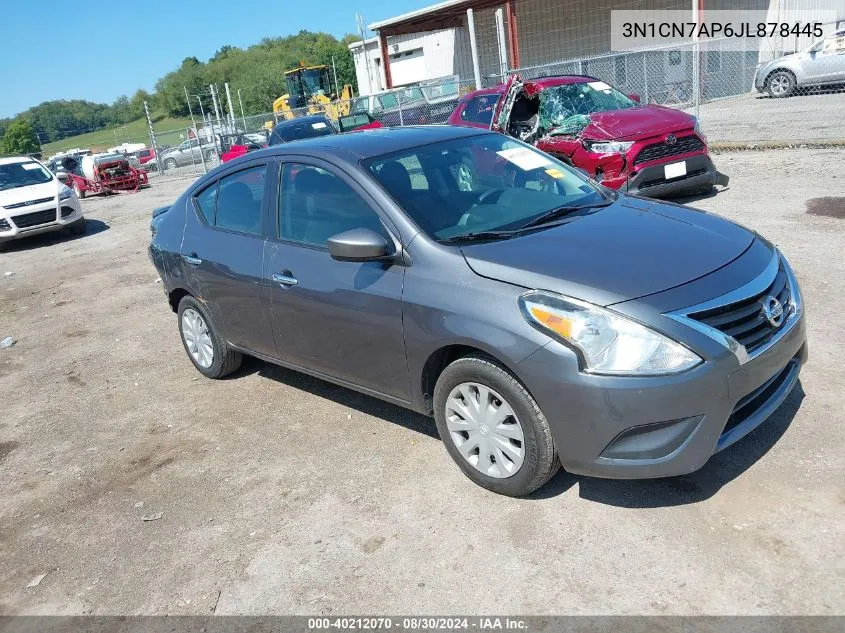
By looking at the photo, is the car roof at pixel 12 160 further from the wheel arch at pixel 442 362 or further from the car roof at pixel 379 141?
the wheel arch at pixel 442 362

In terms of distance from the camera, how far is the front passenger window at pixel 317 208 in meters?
4.02

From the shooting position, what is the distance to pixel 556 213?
4035 millimetres

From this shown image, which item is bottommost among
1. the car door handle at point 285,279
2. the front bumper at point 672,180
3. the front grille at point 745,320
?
the front bumper at point 672,180

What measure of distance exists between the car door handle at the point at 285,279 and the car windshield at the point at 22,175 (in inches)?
478

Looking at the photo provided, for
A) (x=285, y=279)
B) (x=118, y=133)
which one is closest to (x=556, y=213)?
(x=285, y=279)

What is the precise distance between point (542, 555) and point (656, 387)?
88 cm

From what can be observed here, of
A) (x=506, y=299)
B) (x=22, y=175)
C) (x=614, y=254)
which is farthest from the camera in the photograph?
(x=22, y=175)

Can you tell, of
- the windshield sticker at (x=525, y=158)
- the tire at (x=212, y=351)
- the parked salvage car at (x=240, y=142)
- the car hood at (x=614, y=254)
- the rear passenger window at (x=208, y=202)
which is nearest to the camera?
the car hood at (x=614, y=254)

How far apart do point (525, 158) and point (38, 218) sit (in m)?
12.2

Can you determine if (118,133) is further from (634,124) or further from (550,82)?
(634,124)

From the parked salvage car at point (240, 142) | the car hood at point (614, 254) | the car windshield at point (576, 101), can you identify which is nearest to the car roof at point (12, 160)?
the parked salvage car at point (240, 142)

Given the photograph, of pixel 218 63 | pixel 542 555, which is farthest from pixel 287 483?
pixel 218 63

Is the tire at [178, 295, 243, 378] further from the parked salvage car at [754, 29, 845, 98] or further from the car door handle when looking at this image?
the parked salvage car at [754, 29, 845, 98]

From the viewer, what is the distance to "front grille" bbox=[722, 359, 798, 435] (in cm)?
317
